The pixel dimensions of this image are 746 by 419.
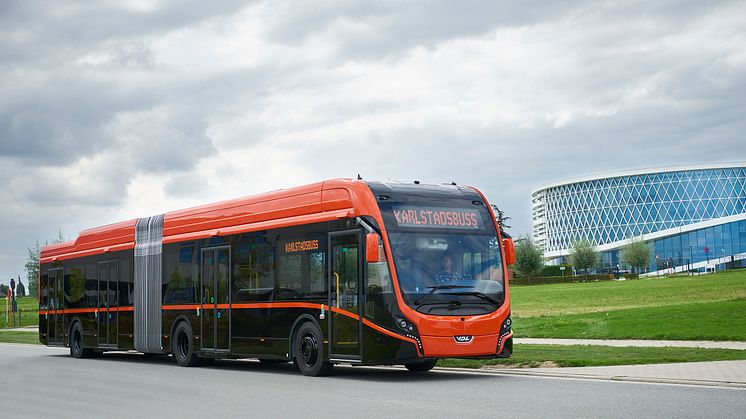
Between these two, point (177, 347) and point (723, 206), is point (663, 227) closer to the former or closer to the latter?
point (723, 206)

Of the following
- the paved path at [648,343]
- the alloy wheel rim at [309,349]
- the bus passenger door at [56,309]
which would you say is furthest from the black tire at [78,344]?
the paved path at [648,343]

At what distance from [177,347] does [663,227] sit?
154 meters

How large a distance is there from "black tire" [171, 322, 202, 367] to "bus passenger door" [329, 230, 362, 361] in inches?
239

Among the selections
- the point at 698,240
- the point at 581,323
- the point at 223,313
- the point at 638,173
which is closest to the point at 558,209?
the point at 638,173

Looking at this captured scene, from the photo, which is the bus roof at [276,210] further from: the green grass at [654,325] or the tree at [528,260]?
the tree at [528,260]

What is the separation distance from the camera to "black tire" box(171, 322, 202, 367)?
22.2m

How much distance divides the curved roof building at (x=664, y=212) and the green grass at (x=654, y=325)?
11024 cm

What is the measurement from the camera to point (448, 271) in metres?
16.6

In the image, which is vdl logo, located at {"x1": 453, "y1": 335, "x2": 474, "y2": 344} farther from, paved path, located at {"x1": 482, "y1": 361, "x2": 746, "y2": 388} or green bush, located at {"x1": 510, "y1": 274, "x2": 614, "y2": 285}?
green bush, located at {"x1": 510, "y1": 274, "x2": 614, "y2": 285}

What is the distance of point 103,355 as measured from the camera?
2972 cm

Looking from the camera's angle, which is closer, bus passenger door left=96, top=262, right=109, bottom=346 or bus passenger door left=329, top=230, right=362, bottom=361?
bus passenger door left=329, top=230, right=362, bottom=361

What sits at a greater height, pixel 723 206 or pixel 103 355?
pixel 723 206

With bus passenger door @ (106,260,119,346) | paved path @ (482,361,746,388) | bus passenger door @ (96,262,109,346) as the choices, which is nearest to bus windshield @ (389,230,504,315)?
paved path @ (482,361,746,388)

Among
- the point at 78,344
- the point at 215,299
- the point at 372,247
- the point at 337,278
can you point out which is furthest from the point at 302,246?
the point at 78,344
